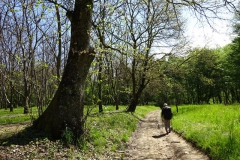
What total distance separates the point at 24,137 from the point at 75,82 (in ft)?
8.37

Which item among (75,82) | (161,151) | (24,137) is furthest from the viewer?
(161,151)

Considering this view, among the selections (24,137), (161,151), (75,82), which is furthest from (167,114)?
(24,137)

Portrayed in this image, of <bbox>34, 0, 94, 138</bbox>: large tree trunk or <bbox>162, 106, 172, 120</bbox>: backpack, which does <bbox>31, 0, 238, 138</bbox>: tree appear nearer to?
<bbox>34, 0, 94, 138</bbox>: large tree trunk

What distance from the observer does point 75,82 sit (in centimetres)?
812

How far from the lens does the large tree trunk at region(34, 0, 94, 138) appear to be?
779 cm

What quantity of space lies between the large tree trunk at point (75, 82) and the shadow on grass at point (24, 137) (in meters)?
0.32

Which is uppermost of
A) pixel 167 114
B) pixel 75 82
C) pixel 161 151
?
pixel 75 82

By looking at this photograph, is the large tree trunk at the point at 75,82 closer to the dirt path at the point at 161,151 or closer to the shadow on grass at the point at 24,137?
the shadow on grass at the point at 24,137

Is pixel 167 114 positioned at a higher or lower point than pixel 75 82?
lower

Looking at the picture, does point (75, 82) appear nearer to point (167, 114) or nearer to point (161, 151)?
point (161, 151)

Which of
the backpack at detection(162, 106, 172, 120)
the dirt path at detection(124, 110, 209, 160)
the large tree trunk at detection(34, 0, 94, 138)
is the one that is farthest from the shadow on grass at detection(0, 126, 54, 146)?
the backpack at detection(162, 106, 172, 120)

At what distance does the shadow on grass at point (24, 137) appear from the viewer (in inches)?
262

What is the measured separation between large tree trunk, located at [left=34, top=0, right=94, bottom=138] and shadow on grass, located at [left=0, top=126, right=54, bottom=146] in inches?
12.5

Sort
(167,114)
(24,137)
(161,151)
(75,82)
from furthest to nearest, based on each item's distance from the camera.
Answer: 1. (167,114)
2. (161,151)
3. (75,82)
4. (24,137)
